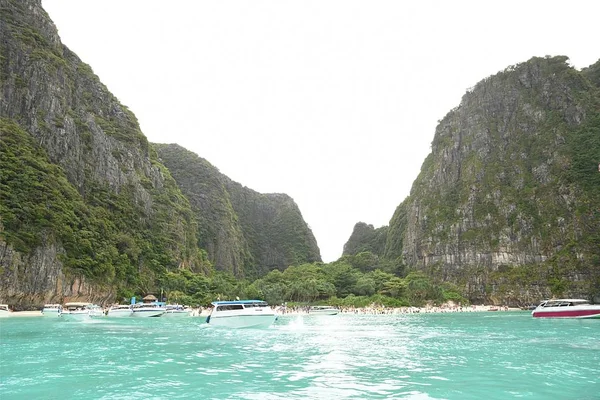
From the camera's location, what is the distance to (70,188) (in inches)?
3910

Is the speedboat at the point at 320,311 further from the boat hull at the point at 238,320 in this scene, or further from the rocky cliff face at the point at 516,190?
the rocky cliff face at the point at 516,190

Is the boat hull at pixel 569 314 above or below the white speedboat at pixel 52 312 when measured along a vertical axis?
above

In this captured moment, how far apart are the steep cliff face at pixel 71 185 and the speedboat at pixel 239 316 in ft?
145

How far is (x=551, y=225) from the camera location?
140m

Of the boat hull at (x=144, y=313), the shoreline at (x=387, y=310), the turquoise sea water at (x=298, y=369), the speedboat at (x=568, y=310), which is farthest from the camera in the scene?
the shoreline at (x=387, y=310)

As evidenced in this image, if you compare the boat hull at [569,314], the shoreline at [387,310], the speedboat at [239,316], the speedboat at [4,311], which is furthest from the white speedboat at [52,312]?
the boat hull at [569,314]

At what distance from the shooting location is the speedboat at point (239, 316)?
49.1 m

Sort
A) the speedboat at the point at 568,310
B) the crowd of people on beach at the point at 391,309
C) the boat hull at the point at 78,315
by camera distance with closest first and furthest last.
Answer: the speedboat at the point at 568,310
the boat hull at the point at 78,315
the crowd of people on beach at the point at 391,309

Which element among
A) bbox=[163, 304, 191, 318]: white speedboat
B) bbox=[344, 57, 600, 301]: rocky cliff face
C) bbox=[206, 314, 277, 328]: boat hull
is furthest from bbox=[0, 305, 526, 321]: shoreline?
bbox=[206, 314, 277, 328]: boat hull

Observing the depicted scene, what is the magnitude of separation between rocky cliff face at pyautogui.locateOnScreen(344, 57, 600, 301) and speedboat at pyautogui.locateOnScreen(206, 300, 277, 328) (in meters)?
104

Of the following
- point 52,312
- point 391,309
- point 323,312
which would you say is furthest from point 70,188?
point 391,309

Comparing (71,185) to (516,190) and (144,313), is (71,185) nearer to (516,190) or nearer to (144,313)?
(144,313)

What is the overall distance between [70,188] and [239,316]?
6775 centimetres

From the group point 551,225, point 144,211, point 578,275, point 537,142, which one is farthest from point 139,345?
point 537,142
